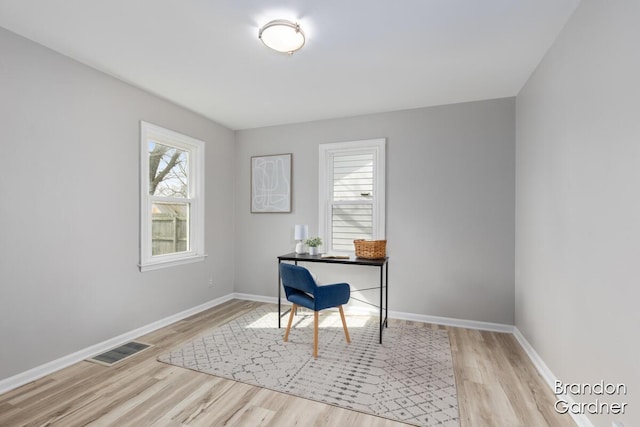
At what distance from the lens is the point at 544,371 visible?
7.66 ft

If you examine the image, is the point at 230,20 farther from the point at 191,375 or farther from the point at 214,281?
the point at 214,281

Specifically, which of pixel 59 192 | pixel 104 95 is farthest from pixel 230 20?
pixel 59 192

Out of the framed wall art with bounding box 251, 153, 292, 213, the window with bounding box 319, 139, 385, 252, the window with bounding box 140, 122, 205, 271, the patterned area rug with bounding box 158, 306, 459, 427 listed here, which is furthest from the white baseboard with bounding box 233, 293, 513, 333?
the window with bounding box 140, 122, 205, 271

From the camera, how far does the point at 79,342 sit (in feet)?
8.46

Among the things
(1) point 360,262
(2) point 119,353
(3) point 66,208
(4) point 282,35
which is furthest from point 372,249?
(3) point 66,208

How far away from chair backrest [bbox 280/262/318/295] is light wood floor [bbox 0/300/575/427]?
2.85ft

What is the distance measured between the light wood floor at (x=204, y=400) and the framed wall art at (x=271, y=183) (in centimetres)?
228

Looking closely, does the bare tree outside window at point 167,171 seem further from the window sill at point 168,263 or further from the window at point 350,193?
the window at point 350,193

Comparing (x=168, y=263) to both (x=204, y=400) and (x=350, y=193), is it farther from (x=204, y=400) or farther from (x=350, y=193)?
(x=350, y=193)

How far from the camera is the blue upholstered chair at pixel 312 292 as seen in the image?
2.68m

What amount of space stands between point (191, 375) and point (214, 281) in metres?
1.90

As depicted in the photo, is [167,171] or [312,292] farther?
[167,171]

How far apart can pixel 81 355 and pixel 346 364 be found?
87.4 inches

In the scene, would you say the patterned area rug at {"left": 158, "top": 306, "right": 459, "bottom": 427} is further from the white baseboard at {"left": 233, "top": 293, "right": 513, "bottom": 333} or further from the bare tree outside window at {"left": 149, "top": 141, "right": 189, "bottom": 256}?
the bare tree outside window at {"left": 149, "top": 141, "right": 189, "bottom": 256}
